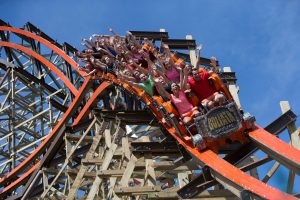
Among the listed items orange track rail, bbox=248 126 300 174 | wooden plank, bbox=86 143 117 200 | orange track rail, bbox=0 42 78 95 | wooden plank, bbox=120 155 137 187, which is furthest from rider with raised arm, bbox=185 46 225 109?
orange track rail, bbox=0 42 78 95

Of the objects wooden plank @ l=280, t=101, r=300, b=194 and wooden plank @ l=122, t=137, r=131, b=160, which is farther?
wooden plank @ l=122, t=137, r=131, b=160

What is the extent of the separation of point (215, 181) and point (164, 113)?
51.0 inches

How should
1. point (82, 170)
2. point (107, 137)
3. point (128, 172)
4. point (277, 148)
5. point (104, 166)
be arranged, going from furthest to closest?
1. point (107, 137)
2. point (82, 170)
3. point (104, 166)
4. point (128, 172)
5. point (277, 148)

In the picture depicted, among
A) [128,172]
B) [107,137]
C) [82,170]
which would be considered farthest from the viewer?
[107,137]

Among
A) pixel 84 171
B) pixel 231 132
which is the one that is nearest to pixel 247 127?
pixel 231 132

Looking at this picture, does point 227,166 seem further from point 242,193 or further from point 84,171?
point 84,171

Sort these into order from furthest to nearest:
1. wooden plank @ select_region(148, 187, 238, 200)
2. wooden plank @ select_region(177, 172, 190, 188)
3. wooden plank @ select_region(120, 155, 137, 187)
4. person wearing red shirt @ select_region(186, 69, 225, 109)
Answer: wooden plank @ select_region(177, 172, 190, 188) < person wearing red shirt @ select_region(186, 69, 225, 109) < wooden plank @ select_region(120, 155, 137, 187) < wooden plank @ select_region(148, 187, 238, 200)

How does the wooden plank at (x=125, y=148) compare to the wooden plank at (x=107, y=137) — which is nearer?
the wooden plank at (x=125, y=148)

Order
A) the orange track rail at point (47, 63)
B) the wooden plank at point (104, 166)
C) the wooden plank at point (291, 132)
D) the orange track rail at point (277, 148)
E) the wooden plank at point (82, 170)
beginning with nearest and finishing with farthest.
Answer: the orange track rail at point (277, 148) < the wooden plank at point (291, 132) < the wooden plank at point (104, 166) < the wooden plank at point (82, 170) < the orange track rail at point (47, 63)

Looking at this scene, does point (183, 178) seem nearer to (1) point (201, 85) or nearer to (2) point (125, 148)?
(2) point (125, 148)

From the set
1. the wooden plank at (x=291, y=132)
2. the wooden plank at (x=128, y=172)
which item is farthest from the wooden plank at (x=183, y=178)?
the wooden plank at (x=291, y=132)

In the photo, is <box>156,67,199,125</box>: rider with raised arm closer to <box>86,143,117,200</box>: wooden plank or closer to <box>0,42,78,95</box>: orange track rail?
<box>86,143,117,200</box>: wooden plank

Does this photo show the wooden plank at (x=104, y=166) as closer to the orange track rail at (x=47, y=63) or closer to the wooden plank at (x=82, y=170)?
the wooden plank at (x=82, y=170)

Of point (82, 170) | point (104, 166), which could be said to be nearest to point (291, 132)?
point (104, 166)
